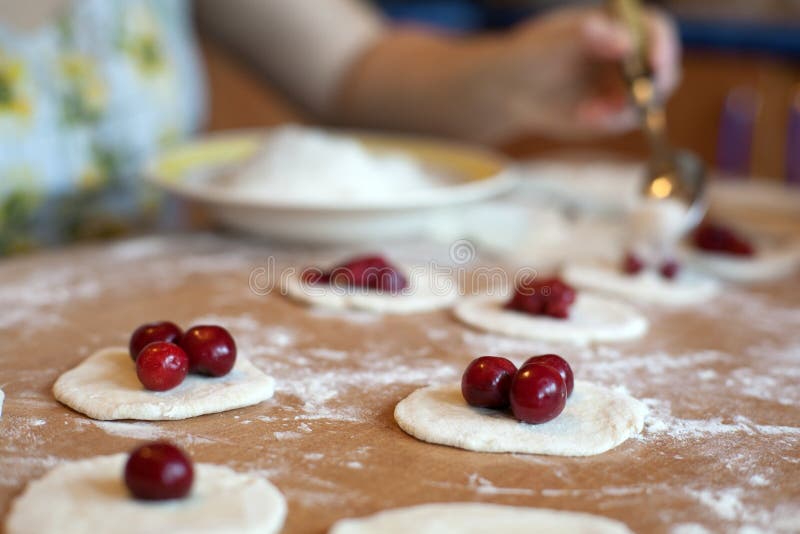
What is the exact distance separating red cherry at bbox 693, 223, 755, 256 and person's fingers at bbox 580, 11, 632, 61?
380 millimetres

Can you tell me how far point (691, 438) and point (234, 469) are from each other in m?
0.47

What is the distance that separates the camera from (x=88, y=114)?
177 centimetres

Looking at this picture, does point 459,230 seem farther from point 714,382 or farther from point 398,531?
point 398,531

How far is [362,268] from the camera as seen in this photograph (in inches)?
54.0

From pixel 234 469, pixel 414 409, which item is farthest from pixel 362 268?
pixel 234 469

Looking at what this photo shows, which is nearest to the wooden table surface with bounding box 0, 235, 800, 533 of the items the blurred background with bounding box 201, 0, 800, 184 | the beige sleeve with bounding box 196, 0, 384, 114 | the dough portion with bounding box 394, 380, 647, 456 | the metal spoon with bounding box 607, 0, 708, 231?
the dough portion with bounding box 394, 380, 647, 456

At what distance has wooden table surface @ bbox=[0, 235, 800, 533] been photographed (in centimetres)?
81

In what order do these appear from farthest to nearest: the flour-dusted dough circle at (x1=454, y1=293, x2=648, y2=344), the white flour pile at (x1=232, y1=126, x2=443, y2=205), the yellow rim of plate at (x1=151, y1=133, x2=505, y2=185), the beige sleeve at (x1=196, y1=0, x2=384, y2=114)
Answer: the beige sleeve at (x1=196, y1=0, x2=384, y2=114), the yellow rim of plate at (x1=151, y1=133, x2=505, y2=185), the white flour pile at (x1=232, y1=126, x2=443, y2=205), the flour-dusted dough circle at (x1=454, y1=293, x2=648, y2=344)

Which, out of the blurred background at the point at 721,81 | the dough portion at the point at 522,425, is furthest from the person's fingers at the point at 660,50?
the blurred background at the point at 721,81

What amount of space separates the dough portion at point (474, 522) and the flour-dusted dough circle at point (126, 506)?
8 centimetres

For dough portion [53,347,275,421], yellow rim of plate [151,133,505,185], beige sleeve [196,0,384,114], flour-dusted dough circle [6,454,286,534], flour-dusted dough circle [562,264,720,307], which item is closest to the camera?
flour-dusted dough circle [6,454,286,534]

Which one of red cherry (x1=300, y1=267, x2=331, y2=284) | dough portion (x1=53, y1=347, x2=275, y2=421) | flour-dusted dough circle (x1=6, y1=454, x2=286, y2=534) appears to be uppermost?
red cherry (x1=300, y1=267, x2=331, y2=284)

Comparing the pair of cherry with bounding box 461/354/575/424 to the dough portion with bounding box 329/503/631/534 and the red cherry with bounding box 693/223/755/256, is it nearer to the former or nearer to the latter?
the dough portion with bounding box 329/503/631/534

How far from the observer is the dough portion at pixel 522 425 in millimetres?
891
